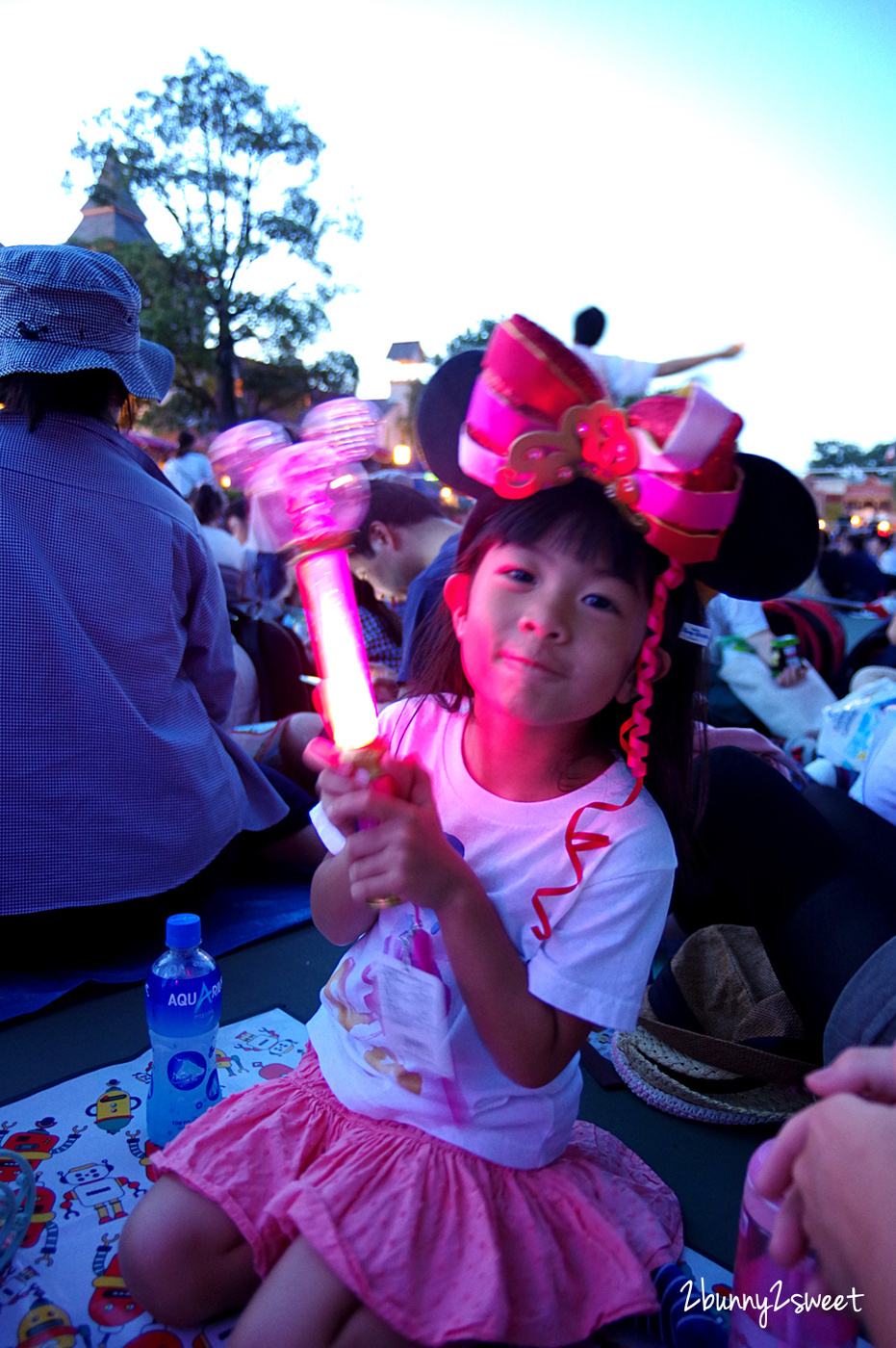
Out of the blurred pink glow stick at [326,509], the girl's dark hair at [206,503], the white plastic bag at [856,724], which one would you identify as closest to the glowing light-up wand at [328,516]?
the blurred pink glow stick at [326,509]

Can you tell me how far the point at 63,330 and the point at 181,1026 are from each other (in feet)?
5.04

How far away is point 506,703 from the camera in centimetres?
110

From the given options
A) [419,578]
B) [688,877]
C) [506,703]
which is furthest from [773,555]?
[419,578]

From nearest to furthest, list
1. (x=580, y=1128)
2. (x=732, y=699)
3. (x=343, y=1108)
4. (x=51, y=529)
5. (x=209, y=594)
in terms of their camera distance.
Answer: (x=343, y=1108)
(x=580, y=1128)
(x=51, y=529)
(x=209, y=594)
(x=732, y=699)

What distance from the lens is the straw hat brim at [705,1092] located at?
1722mm

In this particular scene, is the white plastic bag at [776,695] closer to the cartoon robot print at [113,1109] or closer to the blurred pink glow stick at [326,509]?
the cartoon robot print at [113,1109]

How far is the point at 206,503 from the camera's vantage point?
603 cm

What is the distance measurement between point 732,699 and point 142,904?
295 cm

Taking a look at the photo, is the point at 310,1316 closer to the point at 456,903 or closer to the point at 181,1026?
the point at 456,903

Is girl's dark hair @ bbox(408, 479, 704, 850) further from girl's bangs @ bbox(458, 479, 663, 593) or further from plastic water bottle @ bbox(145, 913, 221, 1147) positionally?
plastic water bottle @ bbox(145, 913, 221, 1147)

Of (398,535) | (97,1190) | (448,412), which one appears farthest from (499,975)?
(398,535)

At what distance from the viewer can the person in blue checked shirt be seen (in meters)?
1.92

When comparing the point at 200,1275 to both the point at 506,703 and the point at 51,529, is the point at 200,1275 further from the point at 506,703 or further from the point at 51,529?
the point at 51,529

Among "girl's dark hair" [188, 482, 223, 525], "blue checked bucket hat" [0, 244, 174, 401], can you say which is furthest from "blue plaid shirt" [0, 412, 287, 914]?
"girl's dark hair" [188, 482, 223, 525]
